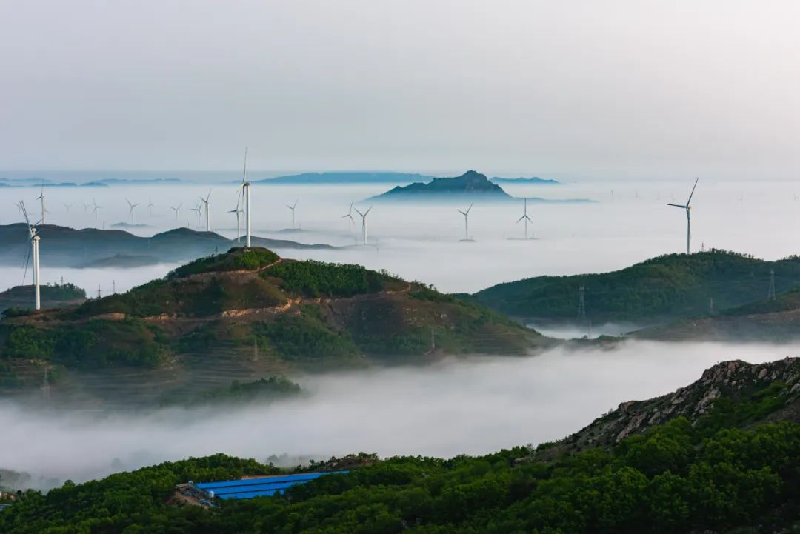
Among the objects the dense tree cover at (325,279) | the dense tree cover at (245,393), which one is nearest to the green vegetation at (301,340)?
the dense tree cover at (325,279)

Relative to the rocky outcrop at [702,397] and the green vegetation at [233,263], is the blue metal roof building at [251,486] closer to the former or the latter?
the rocky outcrop at [702,397]

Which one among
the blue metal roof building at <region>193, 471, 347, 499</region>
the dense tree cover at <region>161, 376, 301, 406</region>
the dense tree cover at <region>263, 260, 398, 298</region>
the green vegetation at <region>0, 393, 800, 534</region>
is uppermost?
the dense tree cover at <region>263, 260, 398, 298</region>

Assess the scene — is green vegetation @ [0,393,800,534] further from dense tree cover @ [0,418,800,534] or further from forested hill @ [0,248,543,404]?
forested hill @ [0,248,543,404]

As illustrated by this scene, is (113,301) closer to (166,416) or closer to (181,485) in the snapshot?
(166,416)

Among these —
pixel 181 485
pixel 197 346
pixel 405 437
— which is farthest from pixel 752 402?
pixel 197 346

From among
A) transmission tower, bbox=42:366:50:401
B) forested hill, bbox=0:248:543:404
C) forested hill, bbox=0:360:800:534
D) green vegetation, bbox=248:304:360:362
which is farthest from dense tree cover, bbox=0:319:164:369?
forested hill, bbox=0:360:800:534

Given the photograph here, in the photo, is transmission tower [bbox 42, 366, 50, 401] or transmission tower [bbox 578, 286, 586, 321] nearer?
transmission tower [bbox 42, 366, 50, 401]

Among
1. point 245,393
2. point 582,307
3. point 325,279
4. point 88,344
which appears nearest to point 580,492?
point 245,393
